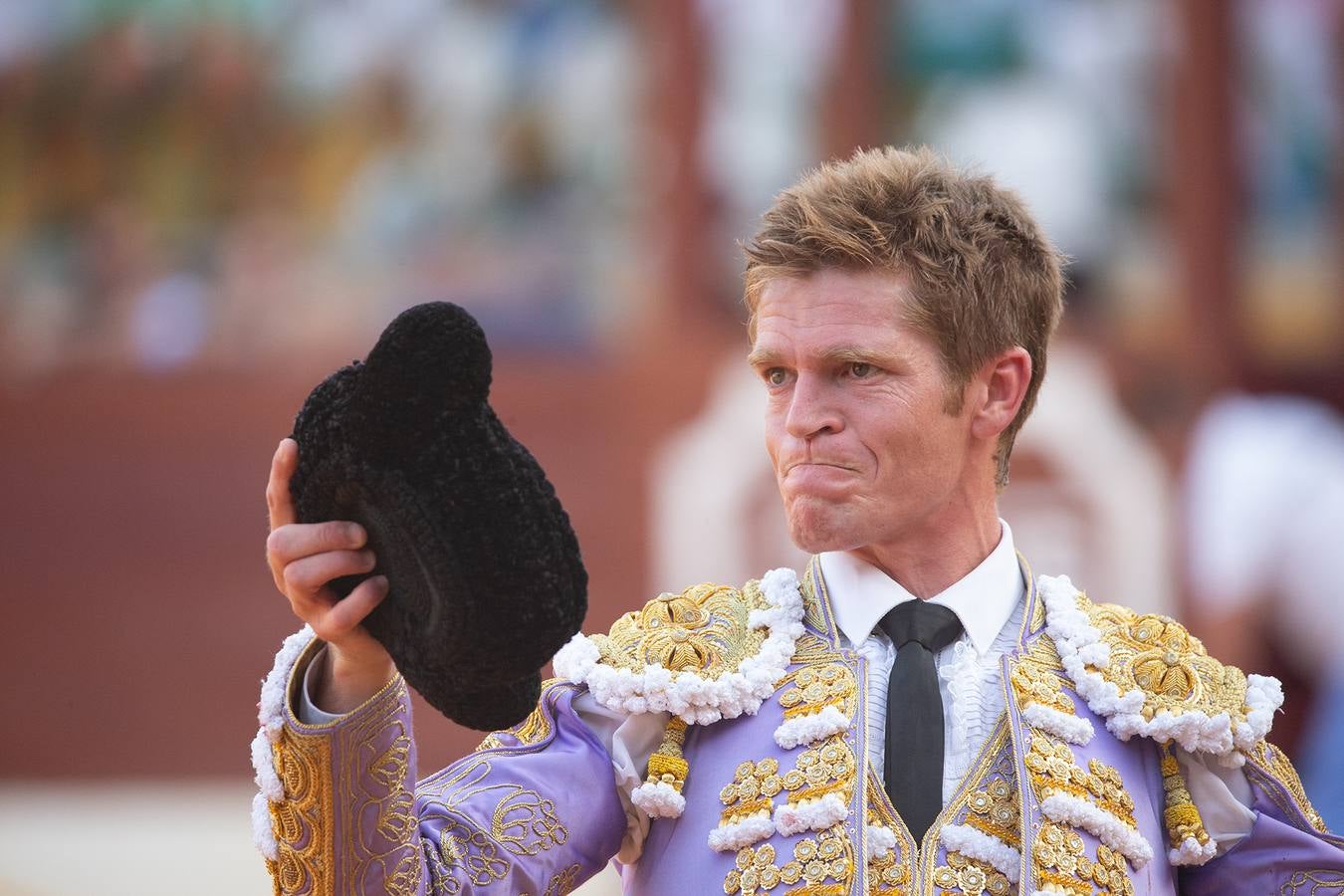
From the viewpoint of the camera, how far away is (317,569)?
179 centimetres

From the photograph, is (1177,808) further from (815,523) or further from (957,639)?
(815,523)

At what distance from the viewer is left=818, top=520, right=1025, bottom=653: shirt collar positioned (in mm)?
2422

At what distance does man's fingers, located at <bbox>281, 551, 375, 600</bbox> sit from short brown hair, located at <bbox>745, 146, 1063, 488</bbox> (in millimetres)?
823

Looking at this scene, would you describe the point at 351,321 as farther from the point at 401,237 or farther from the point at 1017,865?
the point at 1017,865

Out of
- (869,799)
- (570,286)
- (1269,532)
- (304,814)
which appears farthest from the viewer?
(570,286)

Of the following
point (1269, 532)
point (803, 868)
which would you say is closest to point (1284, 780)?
point (803, 868)

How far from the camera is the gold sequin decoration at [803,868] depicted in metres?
2.15

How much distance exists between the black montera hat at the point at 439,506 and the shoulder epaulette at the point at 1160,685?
895 mm

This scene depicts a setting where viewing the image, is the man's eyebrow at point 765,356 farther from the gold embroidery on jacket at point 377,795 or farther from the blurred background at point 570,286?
the blurred background at point 570,286

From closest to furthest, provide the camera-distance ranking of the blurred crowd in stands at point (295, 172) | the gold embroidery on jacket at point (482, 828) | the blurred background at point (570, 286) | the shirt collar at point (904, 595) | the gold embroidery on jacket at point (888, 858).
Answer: the gold embroidery on jacket at point (482, 828)
the gold embroidery on jacket at point (888, 858)
the shirt collar at point (904, 595)
the blurred background at point (570, 286)
the blurred crowd in stands at point (295, 172)

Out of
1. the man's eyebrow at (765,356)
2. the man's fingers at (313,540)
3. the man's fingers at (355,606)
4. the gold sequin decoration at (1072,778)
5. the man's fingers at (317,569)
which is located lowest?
the gold sequin decoration at (1072,778)

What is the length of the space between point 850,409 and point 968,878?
60cm

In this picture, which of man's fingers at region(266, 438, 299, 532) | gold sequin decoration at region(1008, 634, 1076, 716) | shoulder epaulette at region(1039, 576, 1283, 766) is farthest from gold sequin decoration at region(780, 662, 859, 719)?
man's fingers at region(266, 438, 299, 532)

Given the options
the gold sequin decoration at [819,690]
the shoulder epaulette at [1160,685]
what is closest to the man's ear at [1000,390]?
the shoulder epaulette at [1160,685]
